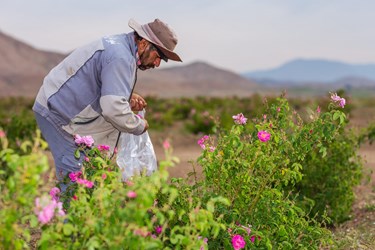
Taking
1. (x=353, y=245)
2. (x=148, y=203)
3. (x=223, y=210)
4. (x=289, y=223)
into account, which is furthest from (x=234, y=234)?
(x=353, y=245)

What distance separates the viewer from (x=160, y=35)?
3863 mm

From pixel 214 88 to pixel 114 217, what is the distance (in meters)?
105

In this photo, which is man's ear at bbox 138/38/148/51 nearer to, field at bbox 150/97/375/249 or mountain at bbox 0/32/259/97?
field at bbox 150/97/375/249

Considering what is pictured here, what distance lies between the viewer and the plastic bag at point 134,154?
14.1 ft

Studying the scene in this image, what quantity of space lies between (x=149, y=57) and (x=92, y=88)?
0.41 m

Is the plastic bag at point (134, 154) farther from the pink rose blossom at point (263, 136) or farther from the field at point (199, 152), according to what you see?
the pink rose blossom at point (263, 136)

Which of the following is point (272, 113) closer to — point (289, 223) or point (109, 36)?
point (289, 223)

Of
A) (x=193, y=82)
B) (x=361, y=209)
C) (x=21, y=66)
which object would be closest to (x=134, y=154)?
(x=361, y=209)

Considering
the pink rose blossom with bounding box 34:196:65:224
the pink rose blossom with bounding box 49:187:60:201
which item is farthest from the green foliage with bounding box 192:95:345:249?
the pink rose blossom with bounding box 34:196:65:224

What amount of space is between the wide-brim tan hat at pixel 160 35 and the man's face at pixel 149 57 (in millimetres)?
67

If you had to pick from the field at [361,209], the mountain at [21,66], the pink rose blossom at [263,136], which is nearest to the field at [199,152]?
the field at [361,209]

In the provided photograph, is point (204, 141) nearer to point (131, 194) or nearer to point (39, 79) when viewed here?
point (131, 194)

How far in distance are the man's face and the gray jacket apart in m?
0.08

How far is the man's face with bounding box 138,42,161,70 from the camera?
155 inches
